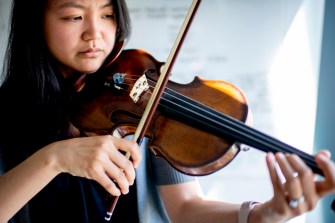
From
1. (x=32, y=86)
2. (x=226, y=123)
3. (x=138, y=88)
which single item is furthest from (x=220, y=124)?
(x=32, y=86)

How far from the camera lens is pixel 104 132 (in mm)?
764

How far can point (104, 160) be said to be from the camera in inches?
22.8

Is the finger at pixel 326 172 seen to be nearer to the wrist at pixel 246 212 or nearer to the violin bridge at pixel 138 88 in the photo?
the wrist at pixel 246 212

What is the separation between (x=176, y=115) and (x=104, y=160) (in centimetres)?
20

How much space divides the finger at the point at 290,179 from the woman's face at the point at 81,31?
1.54 feet

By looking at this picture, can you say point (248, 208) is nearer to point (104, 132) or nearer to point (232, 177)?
point (104, 132)

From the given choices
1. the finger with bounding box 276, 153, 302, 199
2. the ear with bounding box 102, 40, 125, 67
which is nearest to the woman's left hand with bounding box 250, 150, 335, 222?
the finger with bounding box 276, 153, 302, 199

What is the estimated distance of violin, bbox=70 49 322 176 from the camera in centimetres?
65

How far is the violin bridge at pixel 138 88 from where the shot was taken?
770mm

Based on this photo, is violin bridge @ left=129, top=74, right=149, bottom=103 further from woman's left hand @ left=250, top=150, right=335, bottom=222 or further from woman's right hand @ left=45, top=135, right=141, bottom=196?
woman's left hand @ left=250, top=150, right=335, bottom=222

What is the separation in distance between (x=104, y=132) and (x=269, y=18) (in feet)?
2.78

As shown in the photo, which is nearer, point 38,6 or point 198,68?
point 38,6

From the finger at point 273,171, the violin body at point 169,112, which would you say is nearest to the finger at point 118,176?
the violin body at point 169,112

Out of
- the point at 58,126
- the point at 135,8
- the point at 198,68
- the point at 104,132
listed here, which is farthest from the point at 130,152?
the point at 135,8
